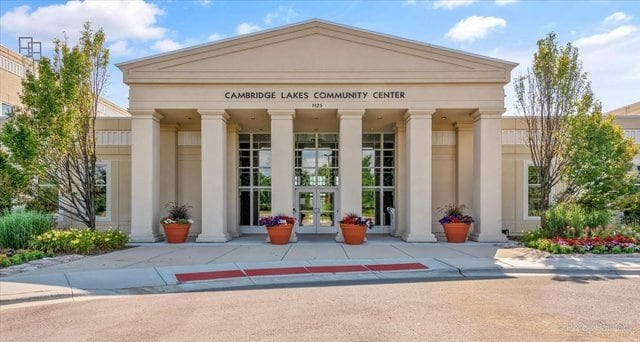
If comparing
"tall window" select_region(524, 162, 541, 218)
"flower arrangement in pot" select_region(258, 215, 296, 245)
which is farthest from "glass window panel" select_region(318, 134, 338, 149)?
"tall window" select_region(524, 162, 541, 218)

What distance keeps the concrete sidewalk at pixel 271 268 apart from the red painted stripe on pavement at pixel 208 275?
2cm

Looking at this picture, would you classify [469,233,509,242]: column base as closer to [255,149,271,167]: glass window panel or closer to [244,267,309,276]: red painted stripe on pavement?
[244,267,309,276]: red painted stripe on pavement

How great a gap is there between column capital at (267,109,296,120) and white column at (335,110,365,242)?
1.81 m

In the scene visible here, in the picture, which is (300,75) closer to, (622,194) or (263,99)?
(263,99)

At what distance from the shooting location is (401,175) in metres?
19.2

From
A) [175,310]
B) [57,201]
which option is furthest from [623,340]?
[57,201]

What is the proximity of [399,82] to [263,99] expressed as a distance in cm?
→ 506

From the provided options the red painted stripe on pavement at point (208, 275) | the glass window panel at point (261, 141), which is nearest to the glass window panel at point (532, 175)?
the glass window panel at point (261, 141)

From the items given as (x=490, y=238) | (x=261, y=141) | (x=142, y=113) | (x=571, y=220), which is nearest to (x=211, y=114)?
(x=142, y=113)

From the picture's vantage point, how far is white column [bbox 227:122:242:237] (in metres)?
19.2

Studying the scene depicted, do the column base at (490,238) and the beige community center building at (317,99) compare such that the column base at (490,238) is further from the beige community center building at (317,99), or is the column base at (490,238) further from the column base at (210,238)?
the column base at (210,238)

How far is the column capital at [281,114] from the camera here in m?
16.6

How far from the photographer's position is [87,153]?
54.9ft

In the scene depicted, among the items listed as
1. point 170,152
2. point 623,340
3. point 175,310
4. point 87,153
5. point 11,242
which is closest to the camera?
point 623,340
